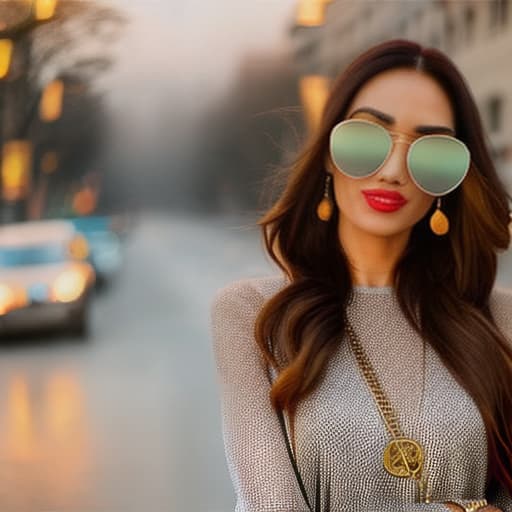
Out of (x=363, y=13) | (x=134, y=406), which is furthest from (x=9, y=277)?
(x=363, y=13)

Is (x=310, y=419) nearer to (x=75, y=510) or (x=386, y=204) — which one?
(x=386, y=204)

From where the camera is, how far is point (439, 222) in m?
1.64

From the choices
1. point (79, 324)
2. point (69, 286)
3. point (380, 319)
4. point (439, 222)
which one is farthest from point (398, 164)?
point (69, 286)

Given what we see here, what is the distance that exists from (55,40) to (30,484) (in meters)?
1.51

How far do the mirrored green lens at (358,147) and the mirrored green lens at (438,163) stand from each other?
45 millimetres

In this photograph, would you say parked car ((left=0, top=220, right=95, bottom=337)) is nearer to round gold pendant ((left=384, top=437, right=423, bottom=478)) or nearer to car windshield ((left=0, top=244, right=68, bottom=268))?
car windshield ((left=0, top=244, right=68, bottom=268))

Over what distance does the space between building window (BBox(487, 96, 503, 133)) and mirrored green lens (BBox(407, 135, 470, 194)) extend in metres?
2.24

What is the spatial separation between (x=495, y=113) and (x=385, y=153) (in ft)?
7.65

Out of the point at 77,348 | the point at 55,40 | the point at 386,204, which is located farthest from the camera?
the point at 77,348

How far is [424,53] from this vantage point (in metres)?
1.60

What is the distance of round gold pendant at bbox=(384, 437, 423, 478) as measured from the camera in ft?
4.79

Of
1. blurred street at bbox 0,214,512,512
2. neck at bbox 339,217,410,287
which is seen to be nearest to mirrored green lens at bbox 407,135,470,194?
neck at bbox 339,217,410,287

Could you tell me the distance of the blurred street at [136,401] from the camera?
3.75m

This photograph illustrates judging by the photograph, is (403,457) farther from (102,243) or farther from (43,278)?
(43,278)
